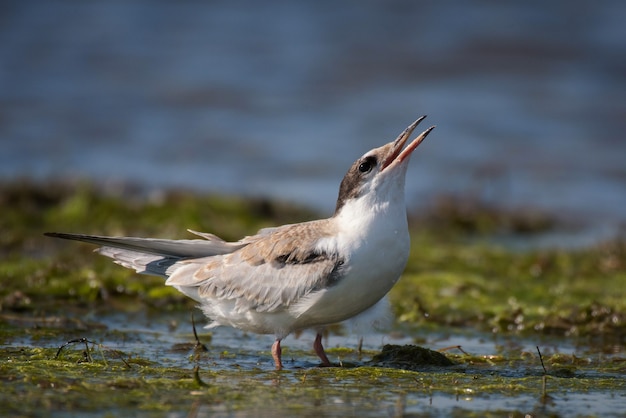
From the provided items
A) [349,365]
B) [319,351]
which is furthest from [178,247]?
[349,365]

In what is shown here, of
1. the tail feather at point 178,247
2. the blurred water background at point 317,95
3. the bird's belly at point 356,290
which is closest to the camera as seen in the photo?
the bird's belly at point 356,290

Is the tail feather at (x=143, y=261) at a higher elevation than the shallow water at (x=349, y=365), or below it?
higher

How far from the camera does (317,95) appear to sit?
18438 millimetres

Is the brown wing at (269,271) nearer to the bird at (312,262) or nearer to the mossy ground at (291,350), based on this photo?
the bird at (312,262)

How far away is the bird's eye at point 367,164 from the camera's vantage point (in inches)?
230

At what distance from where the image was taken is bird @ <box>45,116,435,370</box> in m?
5.57

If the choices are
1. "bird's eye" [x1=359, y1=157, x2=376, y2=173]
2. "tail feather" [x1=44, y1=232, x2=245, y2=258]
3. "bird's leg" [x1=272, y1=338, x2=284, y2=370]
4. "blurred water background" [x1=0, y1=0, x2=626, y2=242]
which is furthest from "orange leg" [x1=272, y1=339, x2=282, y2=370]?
"blurred water background" [x1=0, y1=0, x2=626, y2=242]

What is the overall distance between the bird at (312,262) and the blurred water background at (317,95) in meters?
5.90

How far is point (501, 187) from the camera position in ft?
43.4

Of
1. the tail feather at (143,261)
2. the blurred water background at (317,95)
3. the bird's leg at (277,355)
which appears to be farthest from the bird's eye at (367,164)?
the blurred water background at (317,95)

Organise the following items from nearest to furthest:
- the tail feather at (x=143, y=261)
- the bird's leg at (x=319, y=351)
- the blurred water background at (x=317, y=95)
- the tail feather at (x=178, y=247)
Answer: the bird's leg at (x=319, y=351)
the tail feather at (x=178, y=247)
the tail feather at (x=143, y=261)
the blurred water background at (x=317, y=95)

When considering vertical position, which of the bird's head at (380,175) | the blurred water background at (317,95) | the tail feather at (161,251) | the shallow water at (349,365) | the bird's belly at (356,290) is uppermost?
the blurred water background at (317,95)

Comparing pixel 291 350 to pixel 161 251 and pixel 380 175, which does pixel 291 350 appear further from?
pixel 380 175

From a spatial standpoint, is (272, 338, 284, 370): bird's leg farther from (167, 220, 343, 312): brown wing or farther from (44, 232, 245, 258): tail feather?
(44, 232, 245, 258): tail feather
